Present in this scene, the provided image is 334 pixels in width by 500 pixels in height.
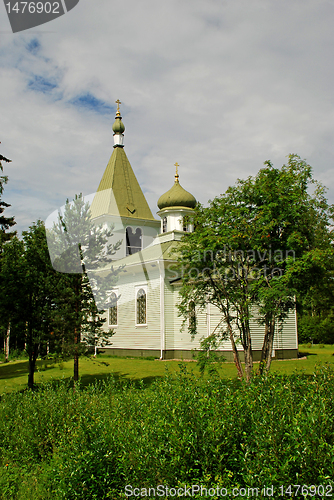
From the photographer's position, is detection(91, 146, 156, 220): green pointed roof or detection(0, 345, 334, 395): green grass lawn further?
detection(91, 146, 156, 220): green pointed roof

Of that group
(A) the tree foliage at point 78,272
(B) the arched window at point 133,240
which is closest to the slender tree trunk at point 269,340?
(A) the tree foliage at point 78,272

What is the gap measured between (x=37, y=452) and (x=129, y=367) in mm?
12797

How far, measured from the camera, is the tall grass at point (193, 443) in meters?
3.79

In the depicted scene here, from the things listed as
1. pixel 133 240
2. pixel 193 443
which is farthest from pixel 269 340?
pixel 133 240

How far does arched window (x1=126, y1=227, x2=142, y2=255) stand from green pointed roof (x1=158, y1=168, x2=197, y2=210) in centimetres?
648

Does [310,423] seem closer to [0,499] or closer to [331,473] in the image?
[331,473]

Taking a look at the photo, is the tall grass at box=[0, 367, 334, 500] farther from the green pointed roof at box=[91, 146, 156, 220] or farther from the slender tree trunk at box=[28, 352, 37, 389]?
the green pointed roof at box=[91, 146, 156, 220]

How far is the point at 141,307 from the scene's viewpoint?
23.4 metres

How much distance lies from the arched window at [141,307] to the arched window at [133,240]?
32.9ft

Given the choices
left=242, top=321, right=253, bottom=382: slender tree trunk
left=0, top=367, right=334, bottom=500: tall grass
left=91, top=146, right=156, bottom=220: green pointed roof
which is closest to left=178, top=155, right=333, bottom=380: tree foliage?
left=242, top=321, right=253, bottom=382: slender tree trunk

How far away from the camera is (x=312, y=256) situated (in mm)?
9977

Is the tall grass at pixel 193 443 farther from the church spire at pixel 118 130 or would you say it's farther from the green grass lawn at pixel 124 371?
the church spire at pixel 118 130

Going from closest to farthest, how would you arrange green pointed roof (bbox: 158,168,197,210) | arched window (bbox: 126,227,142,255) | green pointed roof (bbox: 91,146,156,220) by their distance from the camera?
1. green pointed roof (bbox: 158,168,197,210)
2. green pointed roof (bbox: 91,146,156,220)
3. arched window (bbox: 126,227,142,255)

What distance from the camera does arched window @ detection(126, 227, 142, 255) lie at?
109ft
